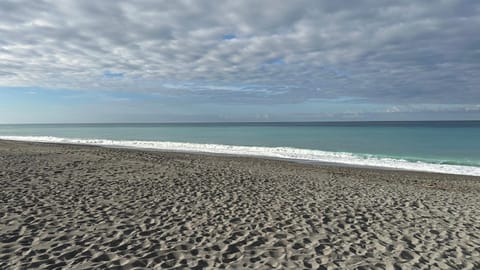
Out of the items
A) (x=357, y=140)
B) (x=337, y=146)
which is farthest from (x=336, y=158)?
(x=357, y=140)

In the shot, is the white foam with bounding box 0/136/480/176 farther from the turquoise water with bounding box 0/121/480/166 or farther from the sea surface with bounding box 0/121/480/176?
the turquoise water with bounding box 0/121/480/166

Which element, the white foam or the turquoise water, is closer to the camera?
the white foam

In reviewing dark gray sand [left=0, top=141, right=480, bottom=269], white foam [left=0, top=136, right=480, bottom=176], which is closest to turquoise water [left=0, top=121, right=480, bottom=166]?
white foam [left=0, top=136, right=480, bottom=176]

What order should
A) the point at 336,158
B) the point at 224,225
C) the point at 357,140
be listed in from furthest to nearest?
the point at 357,140
the point at 336,158
the point at 224,225

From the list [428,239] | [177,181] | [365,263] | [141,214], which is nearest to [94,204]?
[141,214]

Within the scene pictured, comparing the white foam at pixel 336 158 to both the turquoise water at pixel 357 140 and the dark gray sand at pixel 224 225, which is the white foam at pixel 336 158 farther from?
the dark gray sand at pixel 224 225

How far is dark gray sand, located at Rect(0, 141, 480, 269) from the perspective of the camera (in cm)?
476

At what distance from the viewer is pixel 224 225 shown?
20.7ft

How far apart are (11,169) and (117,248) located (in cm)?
1032

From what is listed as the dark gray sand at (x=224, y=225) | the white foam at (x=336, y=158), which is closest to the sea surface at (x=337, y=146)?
the white foam at (x=336, y=158)

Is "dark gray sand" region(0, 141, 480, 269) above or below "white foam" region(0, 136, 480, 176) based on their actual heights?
above

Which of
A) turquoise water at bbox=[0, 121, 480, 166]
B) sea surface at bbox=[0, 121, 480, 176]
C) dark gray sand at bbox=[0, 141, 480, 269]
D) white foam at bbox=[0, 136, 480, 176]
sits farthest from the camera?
turquoise water at bbox=[0, 121, 480, 166]

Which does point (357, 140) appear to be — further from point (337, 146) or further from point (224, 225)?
point (224, 225)

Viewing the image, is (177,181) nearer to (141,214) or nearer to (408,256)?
(141,214)
